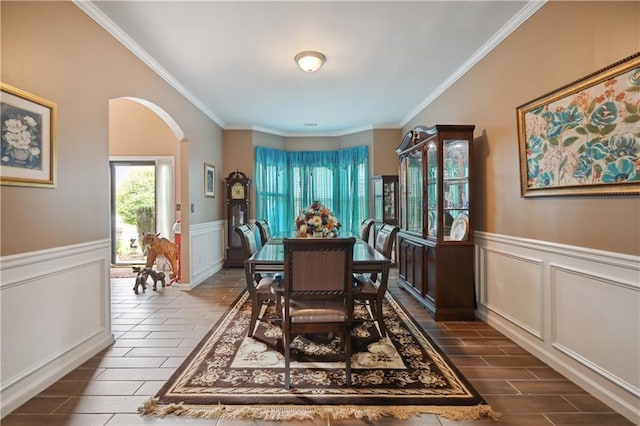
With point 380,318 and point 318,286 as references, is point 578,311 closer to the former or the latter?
point 380,318

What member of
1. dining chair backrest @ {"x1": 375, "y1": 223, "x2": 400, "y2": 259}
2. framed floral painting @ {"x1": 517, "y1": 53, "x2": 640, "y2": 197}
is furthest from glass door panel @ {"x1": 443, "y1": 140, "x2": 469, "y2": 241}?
framed floral painting @ {"x1": 517, "y1": 53, "x2": 640, "y2": 197}

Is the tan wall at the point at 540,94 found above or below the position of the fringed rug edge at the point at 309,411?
above

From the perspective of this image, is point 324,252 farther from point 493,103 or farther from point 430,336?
point 493,103

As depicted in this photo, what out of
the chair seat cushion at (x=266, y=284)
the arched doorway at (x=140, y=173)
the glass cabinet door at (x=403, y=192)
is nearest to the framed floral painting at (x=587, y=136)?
the glass cabinet door at (x=403, y=192)

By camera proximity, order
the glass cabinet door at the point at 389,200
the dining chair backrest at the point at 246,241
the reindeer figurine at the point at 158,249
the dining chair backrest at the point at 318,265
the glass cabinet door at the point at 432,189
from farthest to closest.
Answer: the glass cabinet door at the point at 389,200 < the reindeer figurine at the point at 158,249 < the glass cabinet door at the point at 432,189 < the dining chair backrest at the point at 246,241 < the dining chair backrest at the point at 318,265

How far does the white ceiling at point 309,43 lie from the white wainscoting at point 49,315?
197 centimetres

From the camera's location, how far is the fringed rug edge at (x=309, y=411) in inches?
72.5

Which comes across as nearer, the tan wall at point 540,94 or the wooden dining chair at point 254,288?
the tan wall at point 540,94

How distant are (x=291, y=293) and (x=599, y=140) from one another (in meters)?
2.17

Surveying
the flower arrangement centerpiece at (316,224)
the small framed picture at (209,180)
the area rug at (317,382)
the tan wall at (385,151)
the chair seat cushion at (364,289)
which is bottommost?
the area rug at (317,382)

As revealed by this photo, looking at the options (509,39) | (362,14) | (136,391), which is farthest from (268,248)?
(509,39)

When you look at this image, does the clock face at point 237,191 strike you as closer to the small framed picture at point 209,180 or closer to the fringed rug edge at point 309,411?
the small framed picture at point 209,180

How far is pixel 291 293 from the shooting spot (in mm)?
2141

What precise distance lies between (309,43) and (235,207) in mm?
3688
